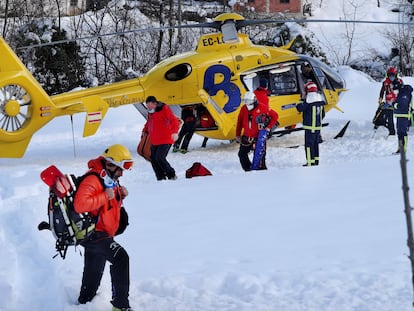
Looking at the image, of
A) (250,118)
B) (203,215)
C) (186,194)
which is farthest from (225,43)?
(203,215)

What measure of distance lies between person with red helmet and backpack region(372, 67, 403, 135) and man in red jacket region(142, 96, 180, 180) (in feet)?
19.2

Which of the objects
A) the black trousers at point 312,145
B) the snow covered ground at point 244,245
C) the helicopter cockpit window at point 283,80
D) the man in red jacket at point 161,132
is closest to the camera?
the snow covered ground at point 244,245

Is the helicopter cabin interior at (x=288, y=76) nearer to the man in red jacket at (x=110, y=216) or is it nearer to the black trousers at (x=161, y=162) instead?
the black trousers at (x=161, y=162)

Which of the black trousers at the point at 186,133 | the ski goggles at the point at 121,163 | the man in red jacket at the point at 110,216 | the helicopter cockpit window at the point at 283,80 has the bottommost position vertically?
the black trousers at the point at 186,133

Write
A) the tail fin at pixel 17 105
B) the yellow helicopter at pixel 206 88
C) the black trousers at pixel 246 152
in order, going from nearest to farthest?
1. the black trousers at pixel 246 152
2. the tail fin at pixel 17 105
3. the yellow helicopter at pixel 206 88

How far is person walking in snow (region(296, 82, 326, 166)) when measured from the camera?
1150 centimetres

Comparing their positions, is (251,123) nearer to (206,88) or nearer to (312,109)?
(312,109)

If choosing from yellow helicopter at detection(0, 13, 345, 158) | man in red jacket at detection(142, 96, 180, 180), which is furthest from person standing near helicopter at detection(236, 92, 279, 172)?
yellow helicopter at detection(0, 13, 345, 158)

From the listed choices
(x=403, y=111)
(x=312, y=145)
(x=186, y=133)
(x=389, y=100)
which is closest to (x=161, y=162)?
(x=312, y=145)

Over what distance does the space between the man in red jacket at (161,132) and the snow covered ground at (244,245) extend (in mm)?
644

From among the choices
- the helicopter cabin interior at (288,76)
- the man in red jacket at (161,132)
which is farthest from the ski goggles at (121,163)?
the helicopter cabin interior at (288,76)

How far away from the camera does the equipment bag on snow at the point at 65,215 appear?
5.11 meters

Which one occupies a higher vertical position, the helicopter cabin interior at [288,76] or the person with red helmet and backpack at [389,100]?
the helicopter cabin interior at [288,76]

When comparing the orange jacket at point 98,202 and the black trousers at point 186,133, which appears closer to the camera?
the orange jacket at point 98,202
